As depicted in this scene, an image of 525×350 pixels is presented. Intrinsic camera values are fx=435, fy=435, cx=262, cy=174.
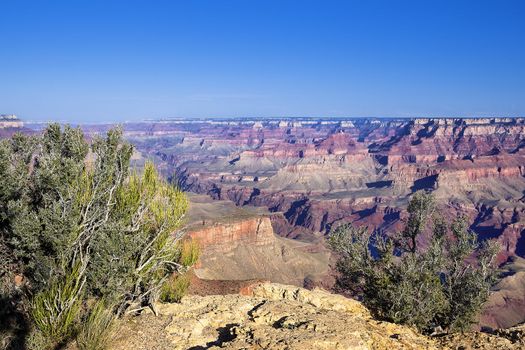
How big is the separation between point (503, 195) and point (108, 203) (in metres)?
208

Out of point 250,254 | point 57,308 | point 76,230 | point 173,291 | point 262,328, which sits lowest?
point 250,254

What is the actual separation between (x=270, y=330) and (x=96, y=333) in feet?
16.4

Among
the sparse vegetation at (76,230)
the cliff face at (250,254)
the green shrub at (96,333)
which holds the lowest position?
the cliff face at (250,254)

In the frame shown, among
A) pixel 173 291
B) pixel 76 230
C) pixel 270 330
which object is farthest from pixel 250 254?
pixel 76 230

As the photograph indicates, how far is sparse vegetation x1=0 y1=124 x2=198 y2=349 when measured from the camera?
12.9 m

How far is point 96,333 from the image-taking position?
40.6ft

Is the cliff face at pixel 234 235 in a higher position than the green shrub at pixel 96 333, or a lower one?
lower

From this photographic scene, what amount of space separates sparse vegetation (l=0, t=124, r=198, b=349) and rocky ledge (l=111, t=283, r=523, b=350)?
1.56 metres

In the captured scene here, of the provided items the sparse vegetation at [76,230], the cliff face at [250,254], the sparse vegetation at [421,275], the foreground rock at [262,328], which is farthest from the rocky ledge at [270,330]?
the cliff face at [250,254]

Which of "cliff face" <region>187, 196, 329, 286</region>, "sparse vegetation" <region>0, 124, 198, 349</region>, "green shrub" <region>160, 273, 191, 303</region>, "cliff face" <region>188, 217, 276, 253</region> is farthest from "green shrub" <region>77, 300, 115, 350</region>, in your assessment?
"cliff face" <region>188, 217, 276, 253</region>

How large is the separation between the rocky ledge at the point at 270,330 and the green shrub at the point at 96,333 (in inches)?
34.5

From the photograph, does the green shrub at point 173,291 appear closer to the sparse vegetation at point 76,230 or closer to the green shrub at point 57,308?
the sparse vegetation at point 76,230

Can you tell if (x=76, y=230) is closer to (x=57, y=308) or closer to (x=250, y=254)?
(x=57, y=308)

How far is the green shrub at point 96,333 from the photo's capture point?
12.2 meters
